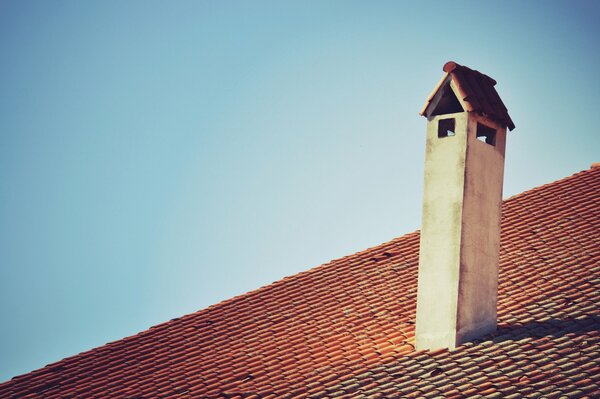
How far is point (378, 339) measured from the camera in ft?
34.6

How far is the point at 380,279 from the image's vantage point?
1233 cm

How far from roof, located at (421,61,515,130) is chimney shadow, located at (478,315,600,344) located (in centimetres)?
255

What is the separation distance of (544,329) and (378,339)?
202 cm

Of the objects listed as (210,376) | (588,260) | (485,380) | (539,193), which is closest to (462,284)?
Result: (485,380)

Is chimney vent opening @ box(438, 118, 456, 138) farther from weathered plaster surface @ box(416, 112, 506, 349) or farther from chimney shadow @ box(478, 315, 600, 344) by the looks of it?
chimney shadow @ box(478, 315, 600, 344)

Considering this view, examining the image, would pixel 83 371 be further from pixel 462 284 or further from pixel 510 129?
pixel 510 129

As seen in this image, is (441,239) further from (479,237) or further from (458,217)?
(479,237)

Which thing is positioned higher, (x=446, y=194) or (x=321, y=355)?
(x=446, y=194)

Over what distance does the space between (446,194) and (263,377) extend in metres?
3.07

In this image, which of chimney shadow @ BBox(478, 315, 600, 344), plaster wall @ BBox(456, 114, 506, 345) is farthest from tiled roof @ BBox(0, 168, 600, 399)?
plaster wall @ BBox(456, 114, 506, 345)

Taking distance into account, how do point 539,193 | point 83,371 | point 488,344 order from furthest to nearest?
point 539,193
point 83,371
point 488,344

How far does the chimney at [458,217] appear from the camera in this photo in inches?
386

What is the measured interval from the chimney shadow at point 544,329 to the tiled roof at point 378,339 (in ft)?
0.07

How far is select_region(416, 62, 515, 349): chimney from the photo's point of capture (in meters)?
9.81
